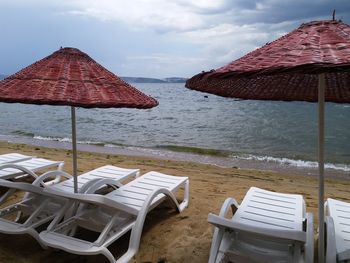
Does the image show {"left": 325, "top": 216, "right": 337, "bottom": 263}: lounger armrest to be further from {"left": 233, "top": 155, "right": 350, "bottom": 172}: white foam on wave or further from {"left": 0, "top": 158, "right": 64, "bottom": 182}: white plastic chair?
{"left": 233, "top": 155, "right": 350, "bottom": 172}: white foam on wave

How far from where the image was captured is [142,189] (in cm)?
420

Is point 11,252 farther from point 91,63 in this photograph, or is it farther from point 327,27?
point 327,27

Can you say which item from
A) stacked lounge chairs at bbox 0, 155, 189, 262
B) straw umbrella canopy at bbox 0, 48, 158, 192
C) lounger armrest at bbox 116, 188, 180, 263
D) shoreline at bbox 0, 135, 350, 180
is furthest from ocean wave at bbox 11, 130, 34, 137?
lounger armrest at bbox 116, 188, 180, 263

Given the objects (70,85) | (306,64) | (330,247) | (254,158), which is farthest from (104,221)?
(254,158)

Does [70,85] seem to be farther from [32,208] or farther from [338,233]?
[338,233]

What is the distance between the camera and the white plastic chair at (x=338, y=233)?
2530 millimetres

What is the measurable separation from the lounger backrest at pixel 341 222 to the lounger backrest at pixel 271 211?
29 cm

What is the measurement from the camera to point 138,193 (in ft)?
13.3

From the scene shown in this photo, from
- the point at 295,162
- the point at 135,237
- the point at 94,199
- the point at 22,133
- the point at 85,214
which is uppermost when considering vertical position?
the point at 94,199

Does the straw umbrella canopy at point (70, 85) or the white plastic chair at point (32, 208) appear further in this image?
the white plastic chair at point (32, 208)

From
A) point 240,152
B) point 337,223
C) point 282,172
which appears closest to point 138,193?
point 337,223

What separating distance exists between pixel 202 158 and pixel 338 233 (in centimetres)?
906

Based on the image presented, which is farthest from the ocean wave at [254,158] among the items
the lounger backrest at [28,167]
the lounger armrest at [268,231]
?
the lounger armrest at [268,231]

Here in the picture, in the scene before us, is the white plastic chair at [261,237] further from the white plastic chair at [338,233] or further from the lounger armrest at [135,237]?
the lounger armrest at [135,237]
